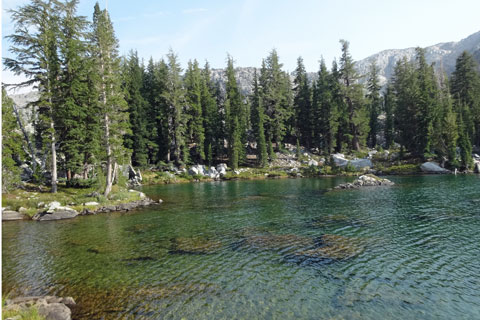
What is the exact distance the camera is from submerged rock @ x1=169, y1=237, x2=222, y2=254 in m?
17.6

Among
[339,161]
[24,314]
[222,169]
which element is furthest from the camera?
[339,161]

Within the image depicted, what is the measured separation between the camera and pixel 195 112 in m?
77.2

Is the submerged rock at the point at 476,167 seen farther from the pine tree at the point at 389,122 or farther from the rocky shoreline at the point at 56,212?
the rocky shoreline at the point at 56,212

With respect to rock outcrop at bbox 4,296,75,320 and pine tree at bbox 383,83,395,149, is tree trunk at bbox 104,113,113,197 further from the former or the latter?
pine tree at bbox 383,83,395,149

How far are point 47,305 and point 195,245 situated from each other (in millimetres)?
8918

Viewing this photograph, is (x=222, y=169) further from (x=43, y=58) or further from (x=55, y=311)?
(x=55, y=311)

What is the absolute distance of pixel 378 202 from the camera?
105ft

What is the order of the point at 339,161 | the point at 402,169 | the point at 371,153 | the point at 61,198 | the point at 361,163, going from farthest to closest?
the point at 371,153 < the point at 339,161 < the point at 361,163 < the point at 402,169 < the point at 61,198

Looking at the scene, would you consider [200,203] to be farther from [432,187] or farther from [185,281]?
[432,187]

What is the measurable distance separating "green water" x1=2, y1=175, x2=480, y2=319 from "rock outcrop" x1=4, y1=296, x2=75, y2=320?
0.51 m

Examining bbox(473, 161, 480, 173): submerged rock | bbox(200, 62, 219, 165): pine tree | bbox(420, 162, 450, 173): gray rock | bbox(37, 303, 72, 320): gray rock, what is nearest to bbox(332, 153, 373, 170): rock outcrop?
bbox(420, 162, 450, 173): gray rock

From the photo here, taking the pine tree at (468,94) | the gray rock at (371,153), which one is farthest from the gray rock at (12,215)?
the pine tree at (468,94)

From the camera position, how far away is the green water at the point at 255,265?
11.3 m

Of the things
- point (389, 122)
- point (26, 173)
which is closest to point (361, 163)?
point (389, 122)
